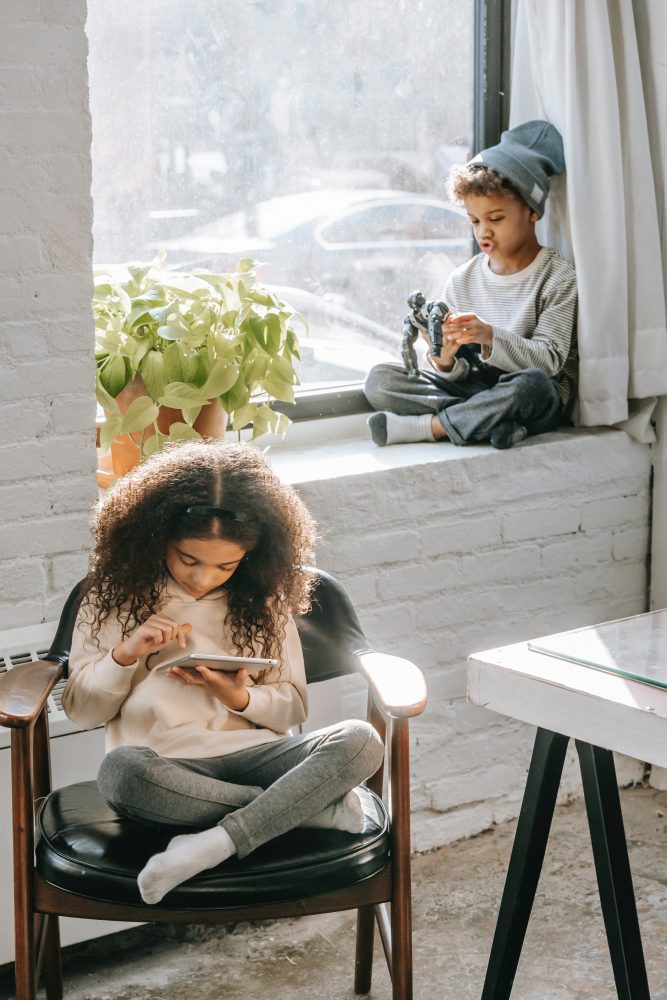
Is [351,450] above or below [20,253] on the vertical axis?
below

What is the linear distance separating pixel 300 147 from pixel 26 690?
1341 mm

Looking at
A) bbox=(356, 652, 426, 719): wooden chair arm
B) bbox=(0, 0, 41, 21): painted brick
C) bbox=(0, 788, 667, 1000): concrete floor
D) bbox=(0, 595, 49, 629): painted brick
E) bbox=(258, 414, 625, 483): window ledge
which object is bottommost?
bbox=(0, 788, 667, 1000): concrete floor

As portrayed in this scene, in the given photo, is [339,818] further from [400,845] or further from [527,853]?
[527,853]

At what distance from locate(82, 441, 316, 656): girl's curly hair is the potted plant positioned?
242 mm

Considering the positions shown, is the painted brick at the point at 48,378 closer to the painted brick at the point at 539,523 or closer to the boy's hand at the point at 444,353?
the boy's hand at the point at 444,353

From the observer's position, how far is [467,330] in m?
2.47

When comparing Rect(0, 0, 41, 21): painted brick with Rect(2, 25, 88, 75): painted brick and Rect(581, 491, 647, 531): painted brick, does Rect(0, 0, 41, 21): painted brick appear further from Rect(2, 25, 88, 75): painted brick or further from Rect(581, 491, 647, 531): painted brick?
Rect(581, 491, 647, 531): painted brick

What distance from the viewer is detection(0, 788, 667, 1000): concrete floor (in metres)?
2.04

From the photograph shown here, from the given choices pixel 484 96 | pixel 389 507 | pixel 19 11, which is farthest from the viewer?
pixel 484 96

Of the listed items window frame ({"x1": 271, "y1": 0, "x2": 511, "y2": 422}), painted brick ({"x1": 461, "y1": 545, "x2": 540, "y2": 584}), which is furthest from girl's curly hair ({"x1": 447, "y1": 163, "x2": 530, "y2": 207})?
painted brick ({"x1": 461, "y1": 545, "x2": 540, "y2": 584})

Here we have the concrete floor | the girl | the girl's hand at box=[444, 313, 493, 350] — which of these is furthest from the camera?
the girl's hand at box=[444, 313, 493, 350]

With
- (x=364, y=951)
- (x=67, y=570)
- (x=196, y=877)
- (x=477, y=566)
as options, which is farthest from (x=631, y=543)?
(x=196, y=877)

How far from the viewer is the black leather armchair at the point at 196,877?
5.00 ft

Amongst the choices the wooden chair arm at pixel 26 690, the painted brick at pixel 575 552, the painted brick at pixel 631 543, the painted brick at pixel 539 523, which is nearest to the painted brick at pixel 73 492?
the wooden chair arm at pixel 26 690
